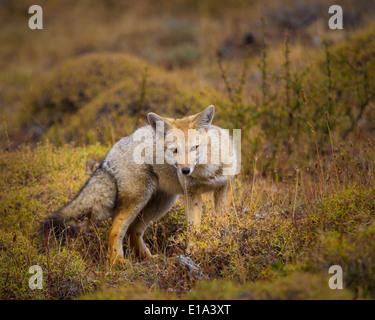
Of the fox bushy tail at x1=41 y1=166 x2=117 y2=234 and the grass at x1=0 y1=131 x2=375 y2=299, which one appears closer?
the grass at x1=0 y1=131 x2=375 y2=299

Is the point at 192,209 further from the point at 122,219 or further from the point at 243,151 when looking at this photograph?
the point at 243,151

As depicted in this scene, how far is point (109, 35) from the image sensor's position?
20.1 meters

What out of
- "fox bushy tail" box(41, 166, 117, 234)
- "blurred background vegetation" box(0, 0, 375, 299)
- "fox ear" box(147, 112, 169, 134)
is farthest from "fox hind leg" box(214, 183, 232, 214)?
"fox bushy tail" box(41, 166, 117, 234)

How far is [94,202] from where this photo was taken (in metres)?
5.42

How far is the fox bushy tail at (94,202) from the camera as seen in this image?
5328 millimetres

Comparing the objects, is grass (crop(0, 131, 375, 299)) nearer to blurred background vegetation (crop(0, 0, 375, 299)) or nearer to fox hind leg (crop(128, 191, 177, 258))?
blurred background vegetation (crop(0, 0, 375, 299))

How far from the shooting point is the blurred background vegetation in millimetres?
3949

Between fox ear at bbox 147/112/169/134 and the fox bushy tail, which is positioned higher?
fox ear at bbox 147/112/169/134

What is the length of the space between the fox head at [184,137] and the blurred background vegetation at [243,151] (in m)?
0.83

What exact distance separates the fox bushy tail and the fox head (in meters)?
1.03

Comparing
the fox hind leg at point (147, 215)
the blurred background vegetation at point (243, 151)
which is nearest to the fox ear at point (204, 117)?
the blurred background vegetation at point (243, 151)

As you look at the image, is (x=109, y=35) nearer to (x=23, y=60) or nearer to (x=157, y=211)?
(x=23, y=60)
